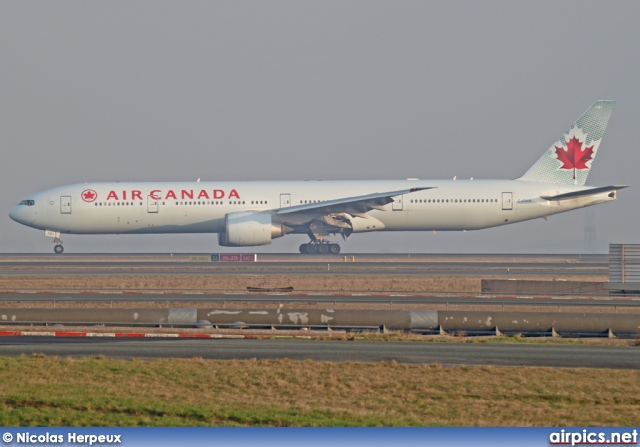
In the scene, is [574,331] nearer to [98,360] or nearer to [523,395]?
[523,395]

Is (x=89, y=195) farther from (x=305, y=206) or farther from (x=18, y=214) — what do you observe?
(x=305, y=206)

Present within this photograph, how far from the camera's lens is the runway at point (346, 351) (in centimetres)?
1780

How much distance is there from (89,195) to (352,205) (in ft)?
50.3

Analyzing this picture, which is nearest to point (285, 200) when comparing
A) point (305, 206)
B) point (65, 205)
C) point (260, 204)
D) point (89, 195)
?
point (260, 204)

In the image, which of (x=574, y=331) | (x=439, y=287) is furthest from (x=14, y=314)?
(x=439, y=287)

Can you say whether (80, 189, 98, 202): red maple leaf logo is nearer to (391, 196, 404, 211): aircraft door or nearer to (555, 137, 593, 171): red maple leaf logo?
(391, 196, 404, 211): aircraft door

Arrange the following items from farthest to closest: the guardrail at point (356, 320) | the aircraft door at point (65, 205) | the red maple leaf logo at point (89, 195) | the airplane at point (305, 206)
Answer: the aircraft door at point (65, 205) → the red maple leaf logo at point (89, 195) → the airplane at point (305, 206) → the guardrail at point (356, 320)

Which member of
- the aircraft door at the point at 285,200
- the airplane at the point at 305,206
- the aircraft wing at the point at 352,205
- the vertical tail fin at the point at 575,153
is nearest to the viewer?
the aircraft wing at the point at 352,205

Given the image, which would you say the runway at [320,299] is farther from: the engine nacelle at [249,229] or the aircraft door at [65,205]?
the aircraft door at [65,205]

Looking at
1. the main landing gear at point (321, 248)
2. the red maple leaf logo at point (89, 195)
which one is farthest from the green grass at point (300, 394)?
the main landing gear at point (321, 248)

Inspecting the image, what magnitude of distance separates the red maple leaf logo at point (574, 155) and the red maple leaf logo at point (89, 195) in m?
28.2

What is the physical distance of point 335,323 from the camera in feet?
81.6

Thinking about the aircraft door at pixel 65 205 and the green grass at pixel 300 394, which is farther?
the aircraft door at pixel 65 205

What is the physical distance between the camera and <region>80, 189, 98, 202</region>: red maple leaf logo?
170 feet
